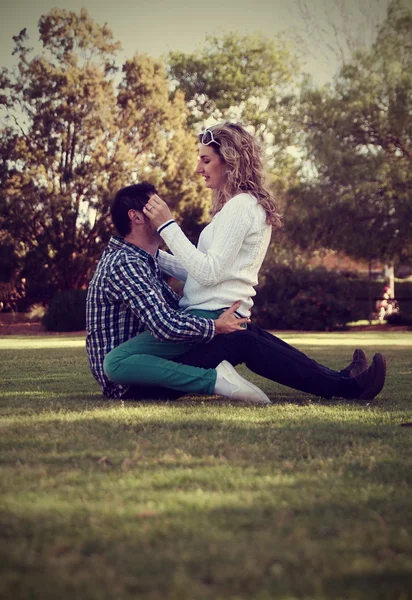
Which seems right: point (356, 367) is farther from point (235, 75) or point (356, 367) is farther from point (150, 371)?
point (235, 75)

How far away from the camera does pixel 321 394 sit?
490cm

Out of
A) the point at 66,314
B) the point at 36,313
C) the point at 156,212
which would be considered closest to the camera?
the point at 156,212

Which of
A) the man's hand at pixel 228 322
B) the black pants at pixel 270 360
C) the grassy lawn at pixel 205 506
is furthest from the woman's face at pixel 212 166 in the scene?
the grassy lawn at pixel 205 506

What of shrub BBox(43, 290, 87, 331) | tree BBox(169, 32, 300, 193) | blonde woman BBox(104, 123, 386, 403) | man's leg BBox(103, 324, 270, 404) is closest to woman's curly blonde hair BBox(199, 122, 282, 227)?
blonde woman BBox(104, 123, 386, 403)

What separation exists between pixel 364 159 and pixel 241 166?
19.7 m

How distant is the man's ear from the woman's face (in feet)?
1.56

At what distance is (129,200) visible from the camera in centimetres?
494

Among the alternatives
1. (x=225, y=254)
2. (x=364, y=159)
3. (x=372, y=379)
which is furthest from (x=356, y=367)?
(x=364, y=159)

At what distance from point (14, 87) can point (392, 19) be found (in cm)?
1216

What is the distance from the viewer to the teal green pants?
15.3 feet

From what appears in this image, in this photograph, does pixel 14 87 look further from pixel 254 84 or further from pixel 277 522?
pixel 277 522

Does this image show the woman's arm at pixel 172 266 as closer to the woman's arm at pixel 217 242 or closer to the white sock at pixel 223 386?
the woman's arm at pixel 217 242

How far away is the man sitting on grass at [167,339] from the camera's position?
4.66 meters

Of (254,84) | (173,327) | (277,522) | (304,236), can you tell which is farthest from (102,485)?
(254,84)
